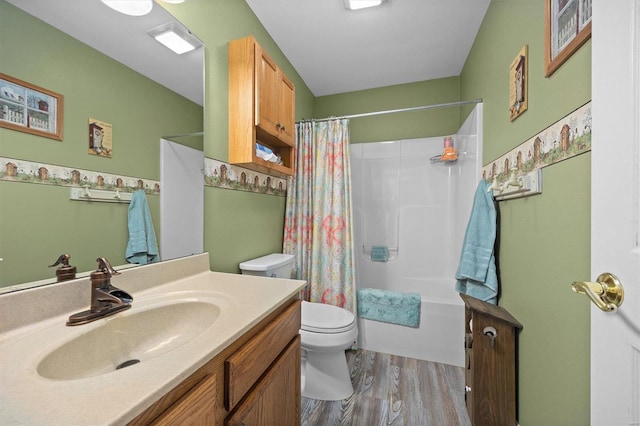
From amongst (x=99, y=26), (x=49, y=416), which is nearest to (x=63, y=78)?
(x=99, y=26)

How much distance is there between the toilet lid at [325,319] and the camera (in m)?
1.48

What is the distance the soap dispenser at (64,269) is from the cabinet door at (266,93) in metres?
1.00

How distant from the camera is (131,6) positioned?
919 mm

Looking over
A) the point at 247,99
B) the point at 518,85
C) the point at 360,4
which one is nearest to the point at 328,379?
the point at 247,99

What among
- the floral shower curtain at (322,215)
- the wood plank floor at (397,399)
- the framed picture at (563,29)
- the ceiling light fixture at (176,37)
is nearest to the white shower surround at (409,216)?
the wood plank floor at (397,399)

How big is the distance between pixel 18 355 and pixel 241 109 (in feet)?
4.16

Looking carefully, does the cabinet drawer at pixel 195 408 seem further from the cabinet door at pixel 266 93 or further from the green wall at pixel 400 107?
the green wall at pixel 400 107

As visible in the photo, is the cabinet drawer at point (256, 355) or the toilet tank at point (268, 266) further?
the toilet tank at point (268, 266)

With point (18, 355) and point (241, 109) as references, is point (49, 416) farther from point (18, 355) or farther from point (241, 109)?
point (241, 109)

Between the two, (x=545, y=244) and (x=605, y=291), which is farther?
(x=545, y=244)

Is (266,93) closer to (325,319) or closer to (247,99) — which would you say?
(247,99)

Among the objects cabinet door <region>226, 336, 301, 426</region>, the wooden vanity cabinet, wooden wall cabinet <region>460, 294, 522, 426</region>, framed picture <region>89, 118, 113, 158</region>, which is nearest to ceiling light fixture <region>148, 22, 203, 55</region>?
framed picture <region>89, 118, 113, 158</region>

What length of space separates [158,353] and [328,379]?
1.14 m

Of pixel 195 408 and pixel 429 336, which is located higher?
pixel 195 408
